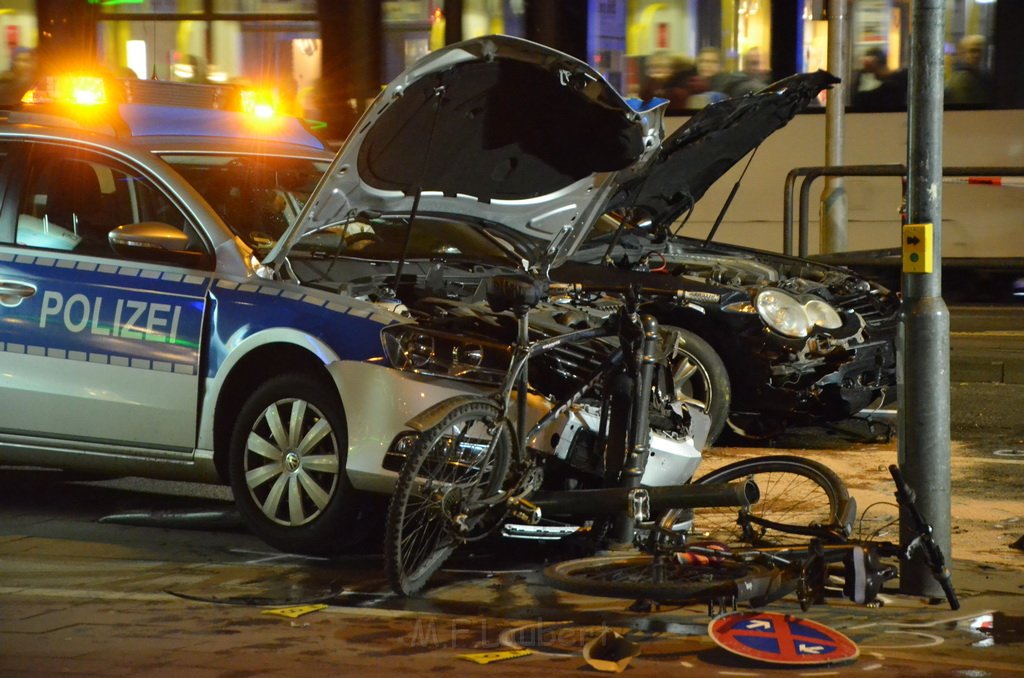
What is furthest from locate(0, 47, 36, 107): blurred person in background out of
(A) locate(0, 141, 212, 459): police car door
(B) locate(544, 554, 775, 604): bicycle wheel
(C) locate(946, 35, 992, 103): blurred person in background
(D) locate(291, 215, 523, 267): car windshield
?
(B) locate(544, 554, 775, 604): bicycle wheel

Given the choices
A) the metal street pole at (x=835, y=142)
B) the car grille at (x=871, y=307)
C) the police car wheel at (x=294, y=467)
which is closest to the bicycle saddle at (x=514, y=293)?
the police car wheel at (x=294, y=467)

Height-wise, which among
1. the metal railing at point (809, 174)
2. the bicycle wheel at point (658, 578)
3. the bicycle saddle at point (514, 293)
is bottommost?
the bicycle wheel at point (658, 578)

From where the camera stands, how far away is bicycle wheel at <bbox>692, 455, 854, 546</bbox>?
5996 mm

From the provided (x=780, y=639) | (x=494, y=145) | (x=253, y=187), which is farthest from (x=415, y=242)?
(x=780, y=639)

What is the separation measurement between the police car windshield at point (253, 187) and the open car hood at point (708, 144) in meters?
1.45

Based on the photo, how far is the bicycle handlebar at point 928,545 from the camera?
5480mm

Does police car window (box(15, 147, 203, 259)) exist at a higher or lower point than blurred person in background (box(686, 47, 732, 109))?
lower

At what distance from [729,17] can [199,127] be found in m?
7.72

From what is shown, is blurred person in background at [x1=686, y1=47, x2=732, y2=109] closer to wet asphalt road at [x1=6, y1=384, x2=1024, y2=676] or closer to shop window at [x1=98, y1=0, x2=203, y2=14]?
shop window at [x1=98, y1=0, x2=203, y2=14]

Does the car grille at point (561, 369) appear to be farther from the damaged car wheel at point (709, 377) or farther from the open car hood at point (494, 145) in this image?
the damaged car wheel at point (709, 377)

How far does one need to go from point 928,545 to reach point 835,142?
30.5 feet

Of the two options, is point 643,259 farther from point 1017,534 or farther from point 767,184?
point 767,184

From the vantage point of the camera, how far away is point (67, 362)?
6.91m

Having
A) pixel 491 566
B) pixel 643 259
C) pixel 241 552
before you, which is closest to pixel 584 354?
pixel 491 566
